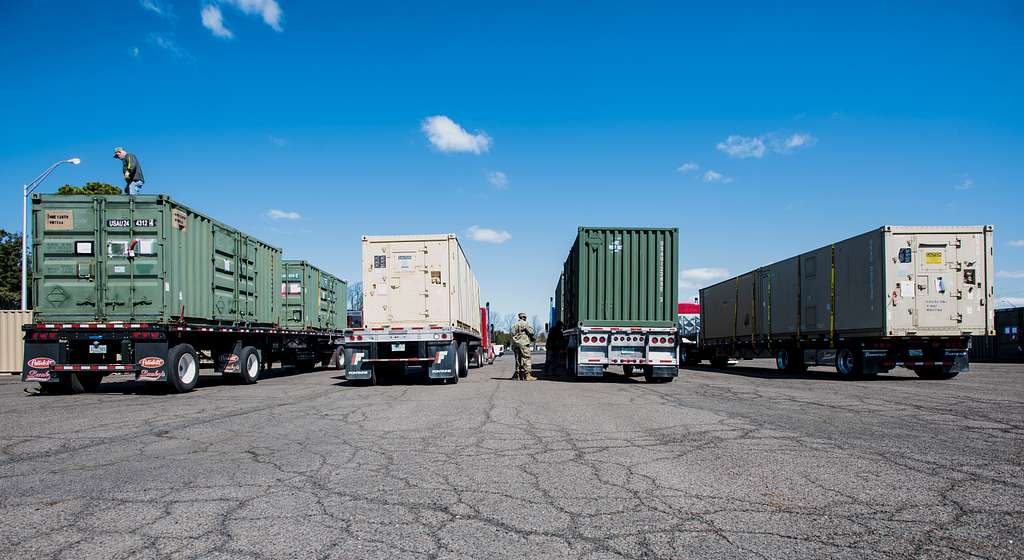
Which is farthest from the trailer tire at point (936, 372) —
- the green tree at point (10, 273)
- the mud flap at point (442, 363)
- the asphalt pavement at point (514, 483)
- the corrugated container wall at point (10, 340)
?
the green tree at point (10, 273)

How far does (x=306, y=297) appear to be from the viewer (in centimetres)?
2184

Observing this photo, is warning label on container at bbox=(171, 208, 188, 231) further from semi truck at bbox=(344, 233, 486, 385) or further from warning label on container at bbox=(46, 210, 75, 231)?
semi truck at bbox=(344, 233, 486, 385)

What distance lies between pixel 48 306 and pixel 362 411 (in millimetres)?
6984

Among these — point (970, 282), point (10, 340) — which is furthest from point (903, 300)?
point (10, 340)

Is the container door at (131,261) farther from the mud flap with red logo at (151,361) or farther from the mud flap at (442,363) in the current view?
the mud flap at (442,363)

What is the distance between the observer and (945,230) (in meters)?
15.0

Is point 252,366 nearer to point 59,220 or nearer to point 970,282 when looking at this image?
point 59,220

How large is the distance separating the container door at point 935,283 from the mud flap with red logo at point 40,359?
18.0 metres

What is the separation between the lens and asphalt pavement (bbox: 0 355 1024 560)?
11.3 feet

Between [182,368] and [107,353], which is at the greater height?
[107,353]

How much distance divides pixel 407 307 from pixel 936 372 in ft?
43.8

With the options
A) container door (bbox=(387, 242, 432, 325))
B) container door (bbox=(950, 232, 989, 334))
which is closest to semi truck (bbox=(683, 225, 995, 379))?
container door (bbox=(950, 232, 989, 334))

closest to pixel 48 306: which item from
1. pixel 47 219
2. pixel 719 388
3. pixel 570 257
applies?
pixel 47 219

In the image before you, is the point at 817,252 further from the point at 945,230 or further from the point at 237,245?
the point at 237,245
